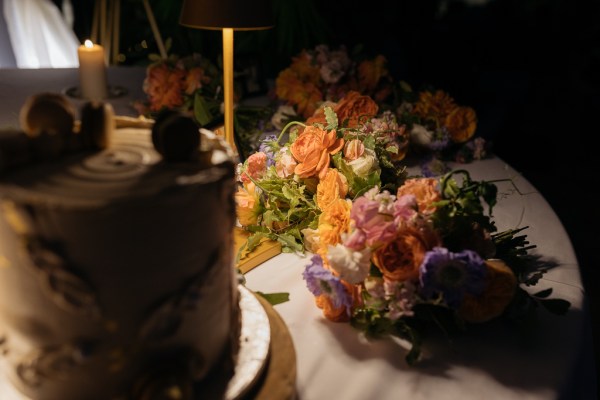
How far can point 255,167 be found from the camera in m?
1.09

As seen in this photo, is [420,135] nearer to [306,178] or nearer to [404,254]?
[306,178]

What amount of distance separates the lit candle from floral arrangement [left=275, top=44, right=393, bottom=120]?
1.96ft

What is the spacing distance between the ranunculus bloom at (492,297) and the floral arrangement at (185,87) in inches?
41.0

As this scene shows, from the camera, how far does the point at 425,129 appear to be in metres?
1.48

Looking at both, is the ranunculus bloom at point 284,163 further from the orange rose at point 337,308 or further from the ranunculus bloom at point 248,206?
the orange rose at point 337,308

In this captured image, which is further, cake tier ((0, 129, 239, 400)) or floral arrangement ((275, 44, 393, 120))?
floral arrangement ((275, 44, 393, 120))

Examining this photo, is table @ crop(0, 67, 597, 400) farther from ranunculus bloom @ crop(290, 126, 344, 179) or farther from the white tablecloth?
ranunculus bloom @ crop(290, 126, 344, 179)

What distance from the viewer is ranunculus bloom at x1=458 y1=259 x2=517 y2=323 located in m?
0.77

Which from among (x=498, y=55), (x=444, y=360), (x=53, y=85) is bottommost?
(x=444, y=360)

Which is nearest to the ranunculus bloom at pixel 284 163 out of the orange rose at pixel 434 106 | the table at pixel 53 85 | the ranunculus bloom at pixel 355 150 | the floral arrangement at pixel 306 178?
the floral arrangement at pixel 306 178

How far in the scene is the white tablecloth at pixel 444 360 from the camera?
2.28 ft

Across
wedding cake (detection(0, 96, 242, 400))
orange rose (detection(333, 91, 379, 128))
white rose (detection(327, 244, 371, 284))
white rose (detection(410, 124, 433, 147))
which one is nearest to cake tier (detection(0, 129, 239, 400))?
wedding cake (detection(0, 96, 242, 400))

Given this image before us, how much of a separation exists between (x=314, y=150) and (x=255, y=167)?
145mm

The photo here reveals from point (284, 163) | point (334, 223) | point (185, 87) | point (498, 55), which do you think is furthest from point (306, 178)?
point (498, 55)
